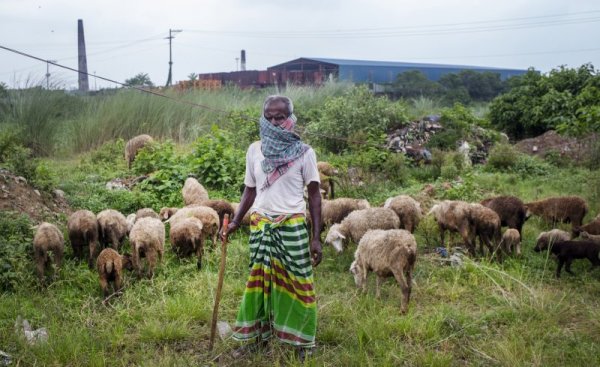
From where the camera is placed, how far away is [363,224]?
725 cm

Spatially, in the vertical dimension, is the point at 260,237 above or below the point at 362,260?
above

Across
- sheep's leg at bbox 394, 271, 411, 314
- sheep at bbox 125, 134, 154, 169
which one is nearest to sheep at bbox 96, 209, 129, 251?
sheep's leg at bbox 394, 271, 411, 314

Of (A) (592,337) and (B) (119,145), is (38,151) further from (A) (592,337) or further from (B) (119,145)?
(A) (592,337)

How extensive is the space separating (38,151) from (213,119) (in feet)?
17.7

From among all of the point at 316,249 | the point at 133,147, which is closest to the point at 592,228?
the point at 316,249

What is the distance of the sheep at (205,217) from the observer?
7766mm

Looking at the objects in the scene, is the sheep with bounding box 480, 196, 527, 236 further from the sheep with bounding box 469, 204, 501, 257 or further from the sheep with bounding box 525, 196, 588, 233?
the sheep with bounding box 469, 204, 501, 257

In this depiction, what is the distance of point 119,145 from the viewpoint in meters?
14.8

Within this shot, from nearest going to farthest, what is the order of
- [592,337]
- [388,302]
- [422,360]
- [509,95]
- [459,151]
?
1. [422,360]
2. [592,337]
3. [388,302]
4. [459,151]
5. [509,95]

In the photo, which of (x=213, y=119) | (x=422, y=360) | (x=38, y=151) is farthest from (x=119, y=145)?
(x=422, y=360)

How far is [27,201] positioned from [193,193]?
2535 millimetres

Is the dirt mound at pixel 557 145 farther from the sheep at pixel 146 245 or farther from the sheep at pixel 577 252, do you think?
the sheep at pixel 146 245

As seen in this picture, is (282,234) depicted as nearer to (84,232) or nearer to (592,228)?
(84,232)

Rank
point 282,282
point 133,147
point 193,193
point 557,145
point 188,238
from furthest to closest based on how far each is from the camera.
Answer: point 557,145, point 133,147, point 193,193, point 188,238, point 282,282
